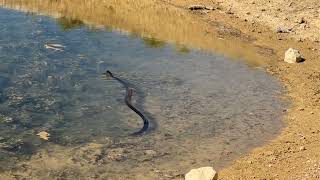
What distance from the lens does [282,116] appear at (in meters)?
17.9

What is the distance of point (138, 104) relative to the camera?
18.2m

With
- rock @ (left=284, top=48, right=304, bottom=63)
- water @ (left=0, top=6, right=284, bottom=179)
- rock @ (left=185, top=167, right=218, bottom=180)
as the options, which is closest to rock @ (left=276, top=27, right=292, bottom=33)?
rock @ (left=284, top=48, right=304, bottom=63)

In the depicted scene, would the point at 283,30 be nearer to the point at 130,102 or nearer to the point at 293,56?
the point at 293,56

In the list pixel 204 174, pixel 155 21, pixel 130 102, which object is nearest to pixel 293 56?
pixel 130 102

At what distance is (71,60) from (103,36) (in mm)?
4514

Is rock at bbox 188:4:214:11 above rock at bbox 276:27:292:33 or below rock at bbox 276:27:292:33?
above

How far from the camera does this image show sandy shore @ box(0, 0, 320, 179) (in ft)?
46.3

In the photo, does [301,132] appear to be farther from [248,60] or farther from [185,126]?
[248,60]

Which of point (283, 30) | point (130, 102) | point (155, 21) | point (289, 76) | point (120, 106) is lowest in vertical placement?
point (120, 106)

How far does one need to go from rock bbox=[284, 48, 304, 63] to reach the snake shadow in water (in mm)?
7891

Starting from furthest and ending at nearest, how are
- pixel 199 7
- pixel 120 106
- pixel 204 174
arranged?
pixel 199 7 → pixel 120 106 → pixel 204 174

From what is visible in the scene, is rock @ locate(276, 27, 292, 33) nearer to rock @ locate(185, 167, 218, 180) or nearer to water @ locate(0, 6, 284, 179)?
water @ locate(0, 6, 284, 179)

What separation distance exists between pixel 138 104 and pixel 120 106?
26.6 inches

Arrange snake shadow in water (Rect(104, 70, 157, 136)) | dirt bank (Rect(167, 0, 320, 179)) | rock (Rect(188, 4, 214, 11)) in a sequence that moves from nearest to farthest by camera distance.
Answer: dirt bank (Rect(167, 0, 320, 179)), snake shadow in water (Rect(104, 70, 157, 136)), rock (Rect(188, 4, 214, 11))
